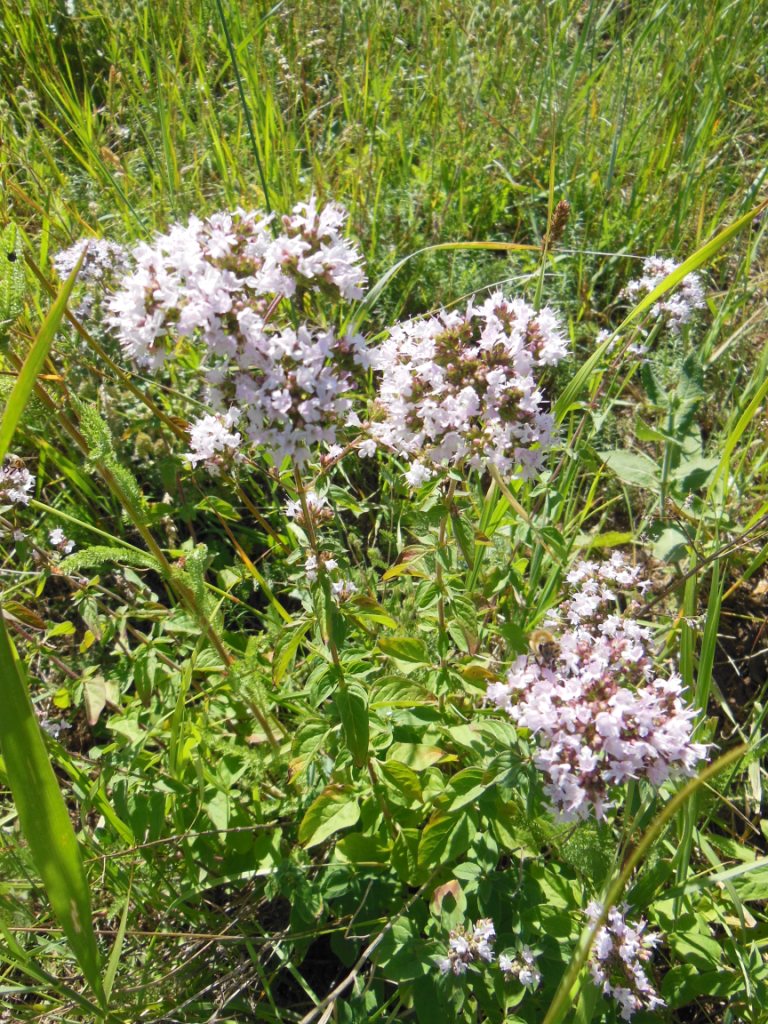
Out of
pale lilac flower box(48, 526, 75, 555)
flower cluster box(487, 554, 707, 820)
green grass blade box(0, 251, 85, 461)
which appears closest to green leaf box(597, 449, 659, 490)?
flower cluster box(487, 554, 707, 820)

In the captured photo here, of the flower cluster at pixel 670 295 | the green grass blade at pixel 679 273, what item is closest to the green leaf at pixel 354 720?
the green grass blade at pixel 679 273

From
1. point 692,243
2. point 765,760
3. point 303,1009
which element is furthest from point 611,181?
point 303,1009

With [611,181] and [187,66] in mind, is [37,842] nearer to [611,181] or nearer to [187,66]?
[611,181]

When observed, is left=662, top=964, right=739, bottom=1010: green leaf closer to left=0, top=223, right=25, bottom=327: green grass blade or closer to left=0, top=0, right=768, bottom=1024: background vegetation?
left=0, top=0, right=768, bottom=1024: background vegetation

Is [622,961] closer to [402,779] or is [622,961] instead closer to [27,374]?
[402,779]

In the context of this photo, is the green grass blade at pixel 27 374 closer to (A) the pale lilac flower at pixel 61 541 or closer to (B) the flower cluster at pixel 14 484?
(B) the flower cluster at pixel 14 484

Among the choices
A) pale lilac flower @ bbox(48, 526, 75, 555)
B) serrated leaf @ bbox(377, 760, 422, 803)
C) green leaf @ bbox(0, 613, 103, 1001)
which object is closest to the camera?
green leaf @ bbox(0, 613, 103, 1001)
